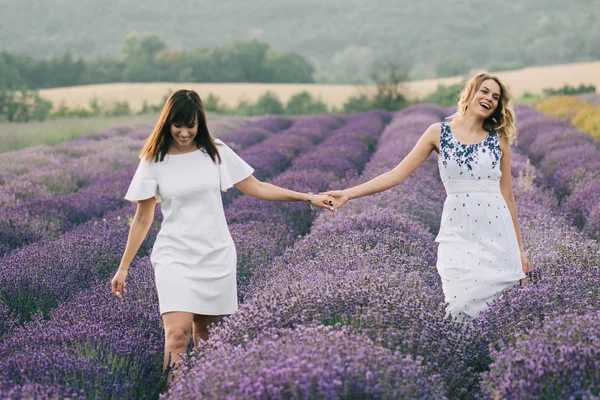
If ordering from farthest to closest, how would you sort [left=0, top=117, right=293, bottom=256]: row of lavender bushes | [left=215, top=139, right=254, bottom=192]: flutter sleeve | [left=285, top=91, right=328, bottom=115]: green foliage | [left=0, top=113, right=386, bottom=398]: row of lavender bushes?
1. [left=285, top=91, right=328, bottom=115]: green foliage
2. [left=0, top=117, right=293, bottom=256]: row of lavender bushes
3. [left=215, top=139, right=254, bottom=192]: flutter sleeve
4. [left=0, top=113, right=386, bottom=398]: row of lavender bushes

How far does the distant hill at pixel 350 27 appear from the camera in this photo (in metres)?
67.7

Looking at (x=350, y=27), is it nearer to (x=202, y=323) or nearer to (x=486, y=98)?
(x=486, y=98)

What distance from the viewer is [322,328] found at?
7.55ft

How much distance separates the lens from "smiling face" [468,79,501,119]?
3.40 m

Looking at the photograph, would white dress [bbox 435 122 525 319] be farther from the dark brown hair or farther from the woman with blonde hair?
the dark brown hair

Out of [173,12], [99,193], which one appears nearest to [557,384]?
[99,193]

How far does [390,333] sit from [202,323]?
0.94 m

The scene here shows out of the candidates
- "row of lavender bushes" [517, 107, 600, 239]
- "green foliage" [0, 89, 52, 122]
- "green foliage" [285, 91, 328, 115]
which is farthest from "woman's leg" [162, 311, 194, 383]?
"green foliage" [285, 91, 328, 115]

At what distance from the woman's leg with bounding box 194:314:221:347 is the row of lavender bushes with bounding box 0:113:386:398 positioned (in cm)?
17

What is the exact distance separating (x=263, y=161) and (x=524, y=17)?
8306cm

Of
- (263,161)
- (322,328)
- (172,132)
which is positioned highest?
(172,132)

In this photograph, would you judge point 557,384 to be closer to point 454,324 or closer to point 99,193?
point 454,324

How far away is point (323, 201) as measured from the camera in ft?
12.4

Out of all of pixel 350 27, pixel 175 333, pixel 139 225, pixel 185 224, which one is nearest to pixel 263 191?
pixel 185 224
